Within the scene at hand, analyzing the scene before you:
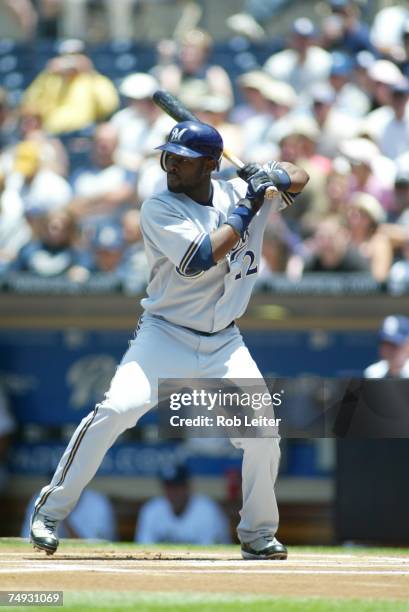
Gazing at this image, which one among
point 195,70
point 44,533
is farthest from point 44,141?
point 44,533

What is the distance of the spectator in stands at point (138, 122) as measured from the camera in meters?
11.0

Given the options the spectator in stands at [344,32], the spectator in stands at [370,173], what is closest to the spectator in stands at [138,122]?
the spectator in stands at [344,32]

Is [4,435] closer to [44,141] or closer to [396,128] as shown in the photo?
[44,141]

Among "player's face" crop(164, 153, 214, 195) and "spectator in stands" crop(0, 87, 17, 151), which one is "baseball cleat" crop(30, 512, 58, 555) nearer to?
"player's face" crop(164, 153, 214, 195)

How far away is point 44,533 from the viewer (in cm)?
538

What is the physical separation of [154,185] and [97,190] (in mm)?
753

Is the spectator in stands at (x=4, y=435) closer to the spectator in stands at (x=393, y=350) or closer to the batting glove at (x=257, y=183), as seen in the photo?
the spectator in stands at (x=393, y=350)

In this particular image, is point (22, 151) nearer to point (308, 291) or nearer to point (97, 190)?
point (97, 190)

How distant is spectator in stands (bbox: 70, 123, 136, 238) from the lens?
10336 millimetres

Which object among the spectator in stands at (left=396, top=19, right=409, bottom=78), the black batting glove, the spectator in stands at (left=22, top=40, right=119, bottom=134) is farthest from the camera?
the spectator in stands at (left=22, top=40, right=119, bottom=134)

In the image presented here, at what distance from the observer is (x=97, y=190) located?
34.4 feet

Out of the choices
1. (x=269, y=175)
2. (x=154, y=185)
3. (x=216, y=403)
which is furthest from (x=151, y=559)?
(x=154, y=185)

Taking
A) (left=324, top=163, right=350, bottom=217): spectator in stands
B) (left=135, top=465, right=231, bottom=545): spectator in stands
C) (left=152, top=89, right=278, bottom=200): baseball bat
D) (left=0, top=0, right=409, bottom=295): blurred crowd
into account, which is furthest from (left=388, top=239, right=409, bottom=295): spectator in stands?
(left=152, top=89, right=278, bottom=200): baseball bat

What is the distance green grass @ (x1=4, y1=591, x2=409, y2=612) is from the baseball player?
108 centimetres
